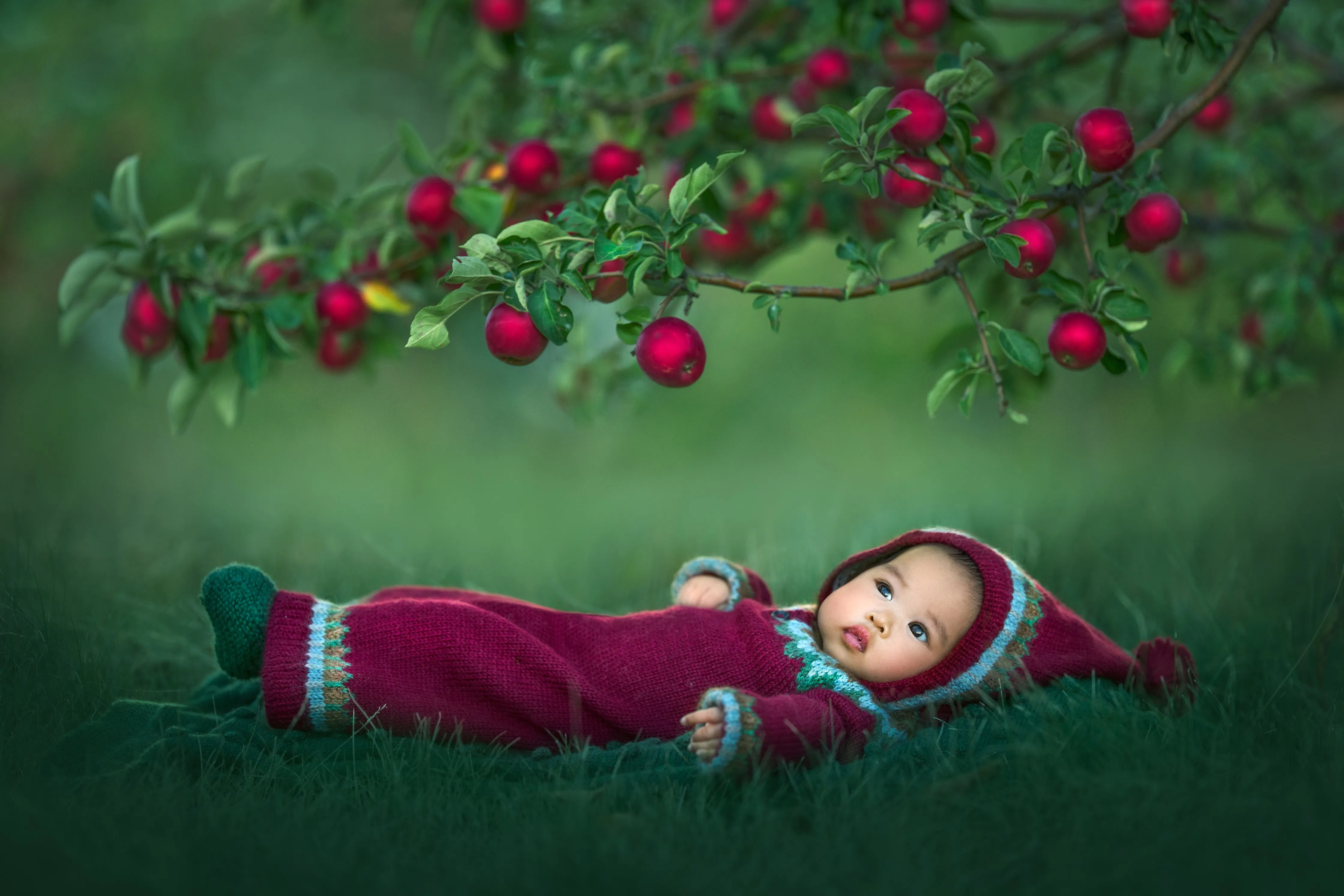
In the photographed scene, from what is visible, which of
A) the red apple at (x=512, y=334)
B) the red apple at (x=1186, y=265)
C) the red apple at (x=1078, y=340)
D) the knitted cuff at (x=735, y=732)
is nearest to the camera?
A: the knitted cuff at (x=735, y=732)

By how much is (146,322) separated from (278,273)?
0.91 ft

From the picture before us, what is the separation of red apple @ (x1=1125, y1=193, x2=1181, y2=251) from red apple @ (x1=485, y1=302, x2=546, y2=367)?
3.00 ft

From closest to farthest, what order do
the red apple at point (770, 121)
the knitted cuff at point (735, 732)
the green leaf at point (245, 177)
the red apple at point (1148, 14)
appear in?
the knitted cuff at point (735, 732)
the red apple at point (1148, 14)
the green leaf at point (245, 177)
the red apple at point (770, 121)

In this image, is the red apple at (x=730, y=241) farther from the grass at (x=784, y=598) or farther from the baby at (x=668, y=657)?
the baby at (x=668, y=657)

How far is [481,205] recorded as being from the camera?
198 cm

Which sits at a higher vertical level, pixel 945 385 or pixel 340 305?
pixel 340 305

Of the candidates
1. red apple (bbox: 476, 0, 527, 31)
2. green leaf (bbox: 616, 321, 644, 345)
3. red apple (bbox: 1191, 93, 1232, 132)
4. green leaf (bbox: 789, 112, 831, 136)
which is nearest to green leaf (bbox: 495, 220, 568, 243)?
green leaf (bbox: 616, 321, 644, 345)

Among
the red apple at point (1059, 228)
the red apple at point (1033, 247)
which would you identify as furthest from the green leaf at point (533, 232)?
the red apple at point (1059, 228)

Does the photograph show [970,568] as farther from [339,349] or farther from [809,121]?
[339,349]

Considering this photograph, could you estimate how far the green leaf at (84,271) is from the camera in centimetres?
185

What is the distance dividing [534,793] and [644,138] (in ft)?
4.62

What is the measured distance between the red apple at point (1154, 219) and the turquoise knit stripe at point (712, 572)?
0.85m

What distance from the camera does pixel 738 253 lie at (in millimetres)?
2596

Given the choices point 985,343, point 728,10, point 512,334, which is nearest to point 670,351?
point 512,334
